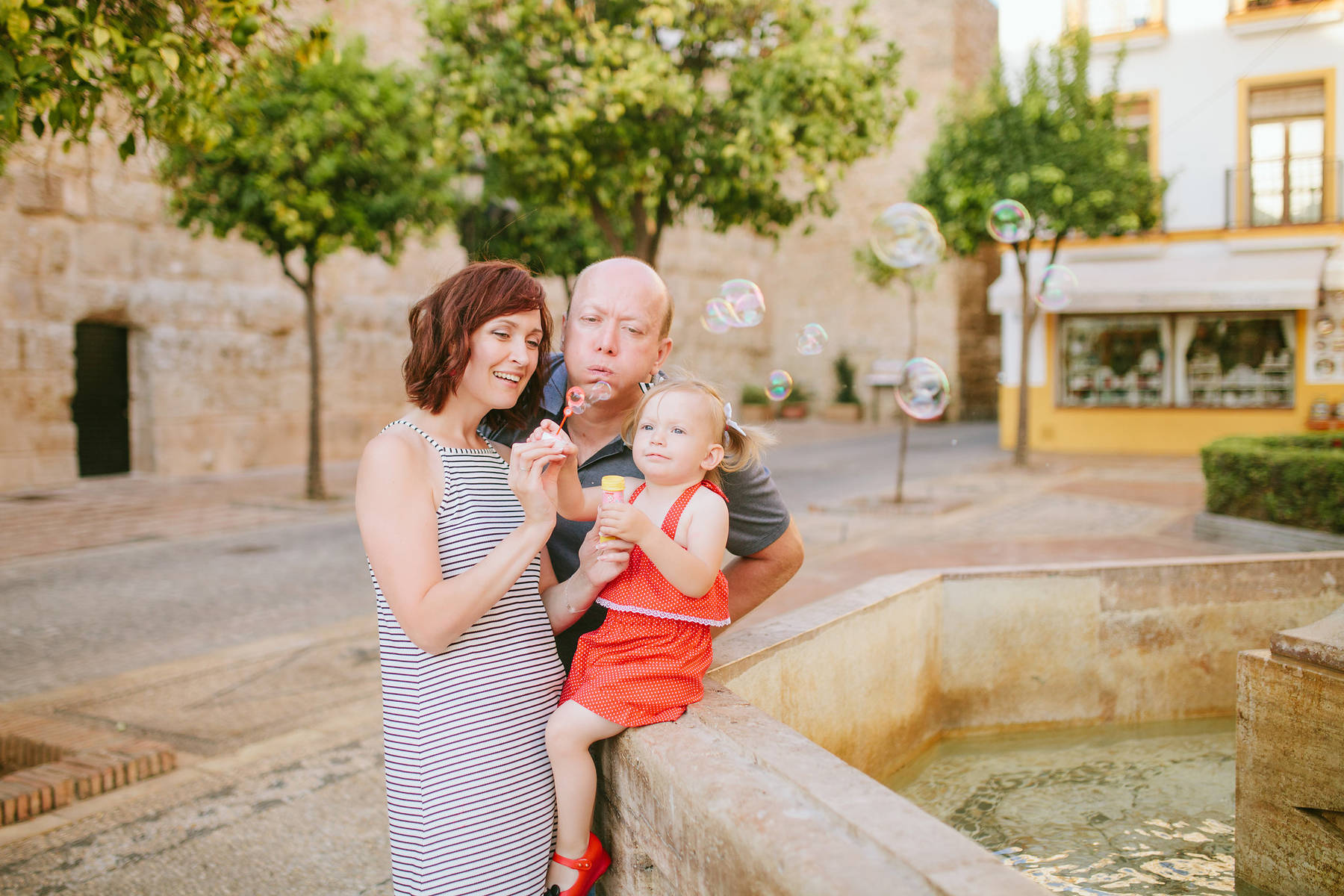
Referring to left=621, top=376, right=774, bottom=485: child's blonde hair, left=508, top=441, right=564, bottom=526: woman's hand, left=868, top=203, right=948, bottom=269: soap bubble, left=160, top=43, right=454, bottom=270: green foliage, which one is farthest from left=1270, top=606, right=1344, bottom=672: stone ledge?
left=160, top=43, right=454, bottom=270: green foliage

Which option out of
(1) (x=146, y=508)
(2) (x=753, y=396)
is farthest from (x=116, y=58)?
(2) (x=753, y=396)

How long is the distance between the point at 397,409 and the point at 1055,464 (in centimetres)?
1088

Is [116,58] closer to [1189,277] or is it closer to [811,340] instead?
[811,340]

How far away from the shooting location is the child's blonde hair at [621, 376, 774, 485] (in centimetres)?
218

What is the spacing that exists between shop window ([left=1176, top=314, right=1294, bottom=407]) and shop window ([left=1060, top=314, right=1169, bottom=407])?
14.4 inches

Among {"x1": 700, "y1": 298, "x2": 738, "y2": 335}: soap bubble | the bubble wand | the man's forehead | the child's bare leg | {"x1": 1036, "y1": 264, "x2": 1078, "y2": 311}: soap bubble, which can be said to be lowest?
the child's bare leg

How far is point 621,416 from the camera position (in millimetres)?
2502

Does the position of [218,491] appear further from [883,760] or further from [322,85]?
[883,760]

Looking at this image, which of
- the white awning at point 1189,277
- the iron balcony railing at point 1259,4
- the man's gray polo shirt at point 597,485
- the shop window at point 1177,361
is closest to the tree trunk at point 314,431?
the man's gray polo shirt at point 597,485

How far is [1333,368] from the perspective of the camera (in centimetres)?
1612

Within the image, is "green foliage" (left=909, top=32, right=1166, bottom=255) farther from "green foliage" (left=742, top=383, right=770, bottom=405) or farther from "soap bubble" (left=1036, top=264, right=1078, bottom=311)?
"green foliage" (left=742, top=383, right=770, bottom=405)

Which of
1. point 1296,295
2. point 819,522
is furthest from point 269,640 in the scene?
point 1296,295

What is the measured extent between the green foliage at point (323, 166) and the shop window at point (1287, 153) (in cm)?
1300

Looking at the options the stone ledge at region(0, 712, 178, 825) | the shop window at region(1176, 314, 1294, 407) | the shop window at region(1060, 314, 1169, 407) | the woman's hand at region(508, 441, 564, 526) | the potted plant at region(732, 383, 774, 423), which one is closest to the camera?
the woman's hand at region(508, 441, 564, 526)
